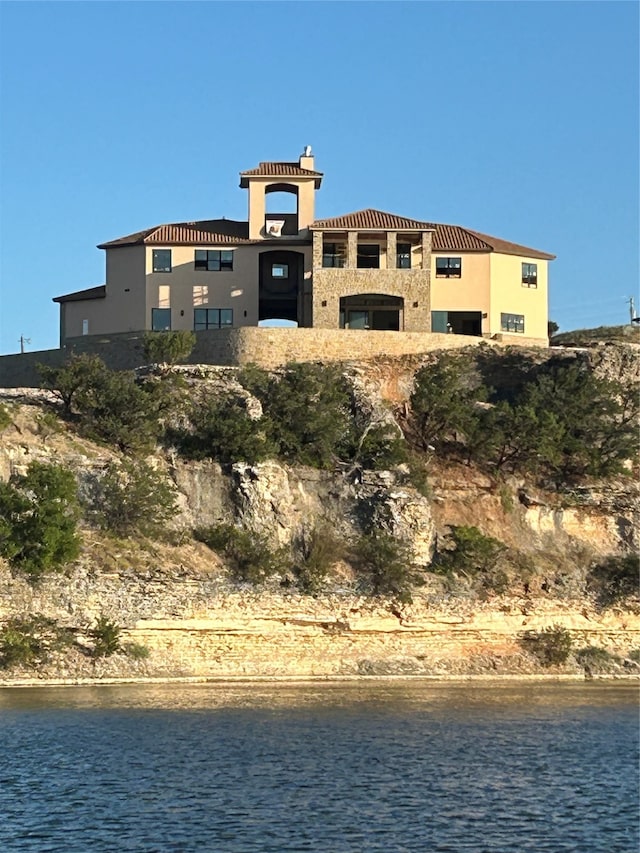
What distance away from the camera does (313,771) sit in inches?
1485

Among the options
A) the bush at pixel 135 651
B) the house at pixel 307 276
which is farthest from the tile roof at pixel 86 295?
the bush at pixel 135 651

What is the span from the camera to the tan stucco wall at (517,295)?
77312 mm

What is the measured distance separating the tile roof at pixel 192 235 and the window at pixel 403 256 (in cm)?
779

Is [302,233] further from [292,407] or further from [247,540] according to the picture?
[247,540]

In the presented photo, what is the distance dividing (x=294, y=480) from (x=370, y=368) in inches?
367

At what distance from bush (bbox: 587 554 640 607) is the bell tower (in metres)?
23.8

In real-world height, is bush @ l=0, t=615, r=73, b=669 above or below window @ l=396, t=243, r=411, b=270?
below

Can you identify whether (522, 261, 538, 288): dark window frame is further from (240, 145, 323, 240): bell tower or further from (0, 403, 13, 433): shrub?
(0, 403, 13, 433): shrub

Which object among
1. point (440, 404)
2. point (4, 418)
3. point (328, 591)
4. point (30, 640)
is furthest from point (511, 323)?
point (30, 640)

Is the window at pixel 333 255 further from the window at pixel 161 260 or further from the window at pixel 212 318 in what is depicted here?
the window at pixel 161 260

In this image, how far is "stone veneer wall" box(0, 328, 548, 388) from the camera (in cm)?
7294

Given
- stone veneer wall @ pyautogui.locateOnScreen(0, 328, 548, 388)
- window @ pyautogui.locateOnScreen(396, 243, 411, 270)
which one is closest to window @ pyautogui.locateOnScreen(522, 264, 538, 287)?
stone veneer wall @ pyautogui.locateOnScreen(0, 328, 548, 388)

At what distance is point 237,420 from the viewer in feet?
215

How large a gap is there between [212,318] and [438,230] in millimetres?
12943
